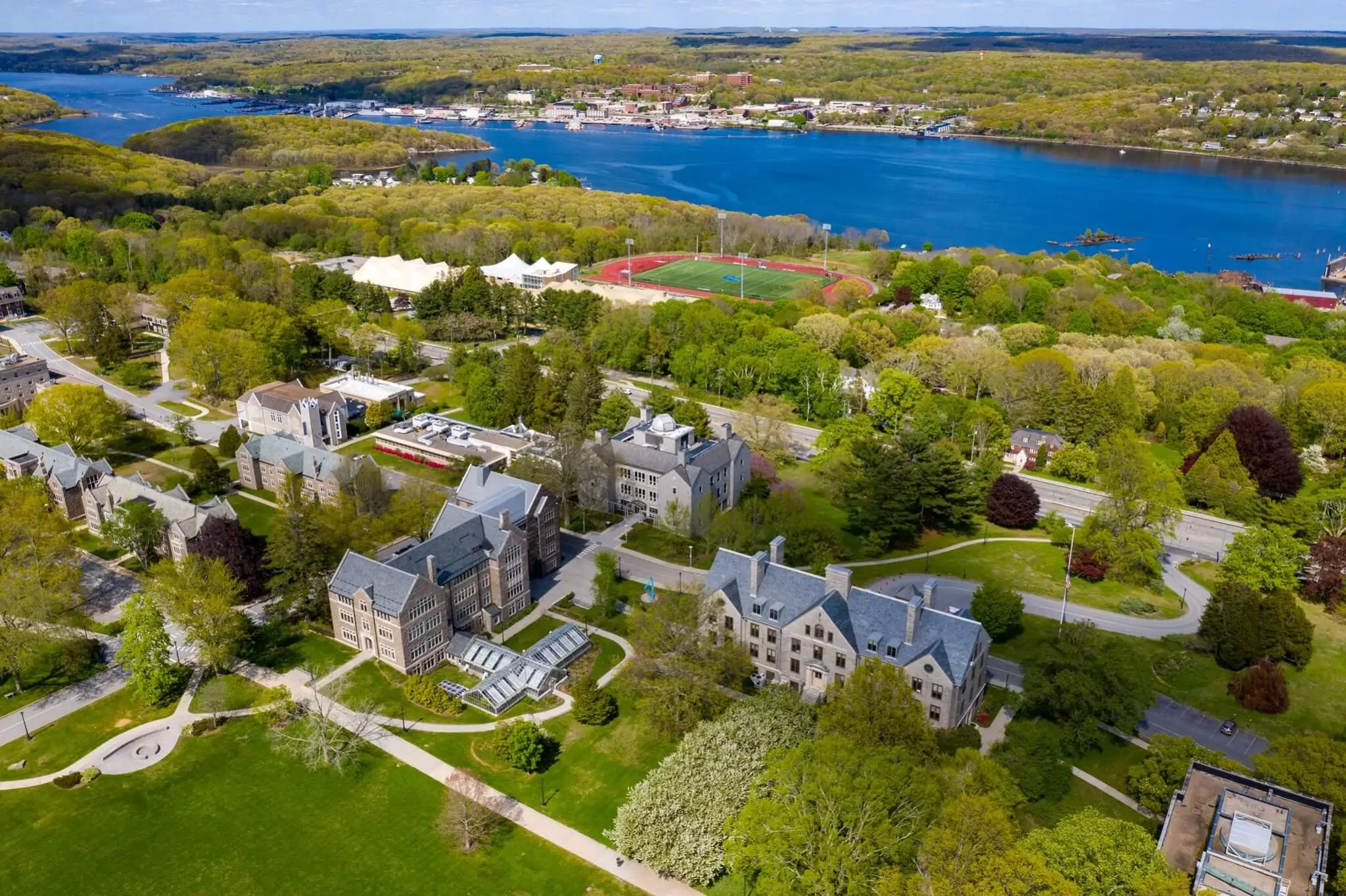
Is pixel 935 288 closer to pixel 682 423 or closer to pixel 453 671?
pixel 682 423

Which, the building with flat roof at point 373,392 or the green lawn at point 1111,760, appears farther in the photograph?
the building with flat roof at point 373,392

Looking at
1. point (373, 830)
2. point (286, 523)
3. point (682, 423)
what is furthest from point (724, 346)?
point (373, 830)

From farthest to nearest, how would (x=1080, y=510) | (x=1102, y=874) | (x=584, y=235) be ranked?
1. (x=584, y=235)
2. (x=1080, y=510)
3. (x=1102, y=874)

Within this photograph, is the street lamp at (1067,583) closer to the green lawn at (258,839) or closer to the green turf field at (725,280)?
the green lawn at (258,839)

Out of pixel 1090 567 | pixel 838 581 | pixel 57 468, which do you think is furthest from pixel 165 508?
pixel 1090 567

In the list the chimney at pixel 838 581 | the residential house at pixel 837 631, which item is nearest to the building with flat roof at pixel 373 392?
the residential house at pixel 837 631

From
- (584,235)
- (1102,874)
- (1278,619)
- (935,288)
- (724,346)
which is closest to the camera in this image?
(1102,874)

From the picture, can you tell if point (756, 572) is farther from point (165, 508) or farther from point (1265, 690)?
point (165, 508)
